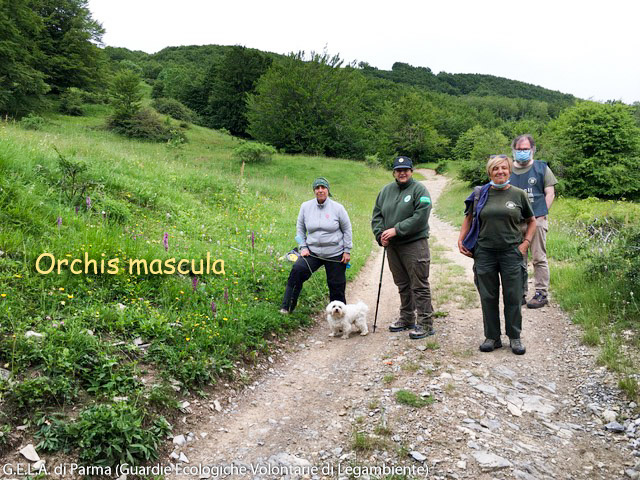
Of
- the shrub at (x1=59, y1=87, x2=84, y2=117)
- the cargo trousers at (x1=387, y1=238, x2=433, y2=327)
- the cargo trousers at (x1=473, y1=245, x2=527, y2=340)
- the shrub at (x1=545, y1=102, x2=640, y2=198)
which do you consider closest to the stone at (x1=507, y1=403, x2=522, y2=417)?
the cargo trousers at (x1=473, y1=245, x2=527, y2=340)

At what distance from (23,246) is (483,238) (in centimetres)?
616

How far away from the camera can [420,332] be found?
19.8 ft

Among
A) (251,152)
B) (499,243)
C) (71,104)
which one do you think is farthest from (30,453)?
(71,104)

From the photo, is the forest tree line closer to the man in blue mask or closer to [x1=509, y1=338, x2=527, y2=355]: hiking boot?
the man in blue mask

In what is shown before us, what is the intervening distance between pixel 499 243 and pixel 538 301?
265cm

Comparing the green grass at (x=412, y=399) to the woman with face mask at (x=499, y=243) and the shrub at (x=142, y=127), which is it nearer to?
the woman with face mask at (x=499, y=243)

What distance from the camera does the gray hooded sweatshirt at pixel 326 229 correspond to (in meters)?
6.73

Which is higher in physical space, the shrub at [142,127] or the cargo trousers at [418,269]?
the shrub at [142,127]

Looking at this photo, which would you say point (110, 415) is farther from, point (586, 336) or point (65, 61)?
point (65, 61)

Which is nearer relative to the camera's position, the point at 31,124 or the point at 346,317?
the point at 346,317

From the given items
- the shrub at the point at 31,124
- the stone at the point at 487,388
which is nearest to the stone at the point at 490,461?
the stone at the point at 487,388

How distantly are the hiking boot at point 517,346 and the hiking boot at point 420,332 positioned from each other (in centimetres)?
111

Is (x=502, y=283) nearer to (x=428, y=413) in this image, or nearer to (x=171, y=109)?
(x=428, y=413)

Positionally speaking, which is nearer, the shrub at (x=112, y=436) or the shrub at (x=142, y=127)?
the shrub at (x=112, y=436)
